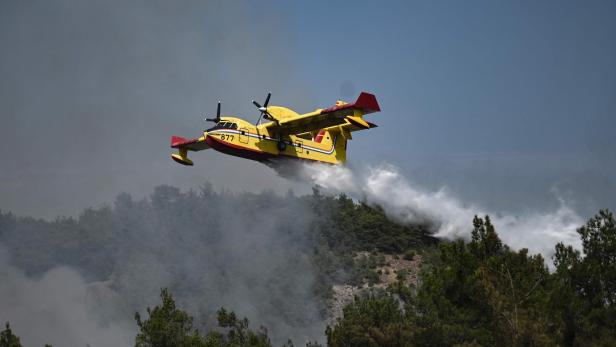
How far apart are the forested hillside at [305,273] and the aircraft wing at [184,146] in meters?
7.39

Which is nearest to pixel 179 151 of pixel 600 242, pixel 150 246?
pixel 600 242

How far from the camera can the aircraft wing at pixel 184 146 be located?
45469 millimetres

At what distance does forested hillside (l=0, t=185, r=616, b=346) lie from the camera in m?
29.7

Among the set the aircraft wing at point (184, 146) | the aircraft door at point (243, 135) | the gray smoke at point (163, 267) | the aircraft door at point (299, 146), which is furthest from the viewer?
the gray smoke at point (163, 267)

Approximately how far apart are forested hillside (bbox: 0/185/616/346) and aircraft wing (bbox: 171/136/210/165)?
7389mm

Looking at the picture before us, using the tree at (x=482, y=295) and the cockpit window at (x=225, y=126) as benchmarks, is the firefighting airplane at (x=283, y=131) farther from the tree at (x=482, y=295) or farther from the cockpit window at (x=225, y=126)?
the tree at (x=482, y=295)

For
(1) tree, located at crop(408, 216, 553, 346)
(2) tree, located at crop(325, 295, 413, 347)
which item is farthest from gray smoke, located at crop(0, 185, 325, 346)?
(1) tree, located at crop(408, 216, 553, 346)

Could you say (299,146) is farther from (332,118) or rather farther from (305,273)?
(305,273)

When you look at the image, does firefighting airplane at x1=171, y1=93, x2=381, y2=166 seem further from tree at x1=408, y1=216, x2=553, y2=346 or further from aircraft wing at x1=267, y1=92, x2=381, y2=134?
tree at x1=408, y1=216, x2=553, y2=346

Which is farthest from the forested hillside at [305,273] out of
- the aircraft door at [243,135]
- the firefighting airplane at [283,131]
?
the aircraft door at [243,135]

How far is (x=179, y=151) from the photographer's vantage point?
46562 millimetres

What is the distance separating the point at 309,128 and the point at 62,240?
51270mm

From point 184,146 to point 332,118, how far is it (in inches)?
403

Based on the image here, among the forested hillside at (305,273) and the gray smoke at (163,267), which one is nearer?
the forested hillside at (305,273)
